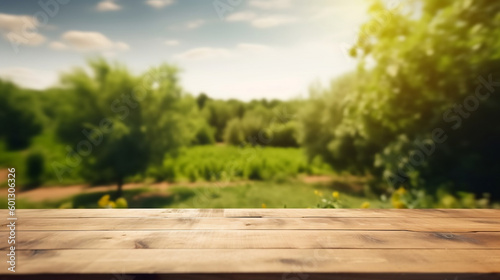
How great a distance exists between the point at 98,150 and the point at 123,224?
137 inches

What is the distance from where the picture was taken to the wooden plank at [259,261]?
88 centimetres

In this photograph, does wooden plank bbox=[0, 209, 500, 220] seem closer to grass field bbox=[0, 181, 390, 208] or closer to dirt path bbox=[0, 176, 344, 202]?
A: grass field bbox=[0, 181, 390, 208]

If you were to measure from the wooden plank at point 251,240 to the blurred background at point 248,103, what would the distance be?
1.84m

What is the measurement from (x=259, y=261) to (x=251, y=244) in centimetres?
15

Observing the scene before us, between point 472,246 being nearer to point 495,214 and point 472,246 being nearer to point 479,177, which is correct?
point 495,214

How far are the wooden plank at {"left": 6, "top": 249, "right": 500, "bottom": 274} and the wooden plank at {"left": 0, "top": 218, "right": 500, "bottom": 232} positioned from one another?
0.25 meters

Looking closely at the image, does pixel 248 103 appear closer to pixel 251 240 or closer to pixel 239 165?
pixel 239 165

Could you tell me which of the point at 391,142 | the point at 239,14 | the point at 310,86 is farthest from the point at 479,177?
the point at 239,14

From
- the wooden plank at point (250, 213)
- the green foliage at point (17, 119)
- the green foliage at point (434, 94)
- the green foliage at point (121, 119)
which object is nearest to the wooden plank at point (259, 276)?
the wooden plank at point (250, 213)

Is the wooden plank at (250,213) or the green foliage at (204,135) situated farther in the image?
the green foliage at (204,135)

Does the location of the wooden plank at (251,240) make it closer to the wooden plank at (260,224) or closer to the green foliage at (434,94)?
the wooden plank at (260,224)

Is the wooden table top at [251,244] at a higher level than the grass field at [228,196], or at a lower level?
higher

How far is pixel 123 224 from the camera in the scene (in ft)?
4.30

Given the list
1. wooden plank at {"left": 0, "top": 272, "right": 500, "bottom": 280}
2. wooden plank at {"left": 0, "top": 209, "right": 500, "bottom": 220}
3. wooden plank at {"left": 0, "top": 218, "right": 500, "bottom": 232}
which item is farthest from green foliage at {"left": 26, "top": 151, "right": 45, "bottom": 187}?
wooden plank at {"left": 0, "top": 272, "right": 500, "bottom": 280}
